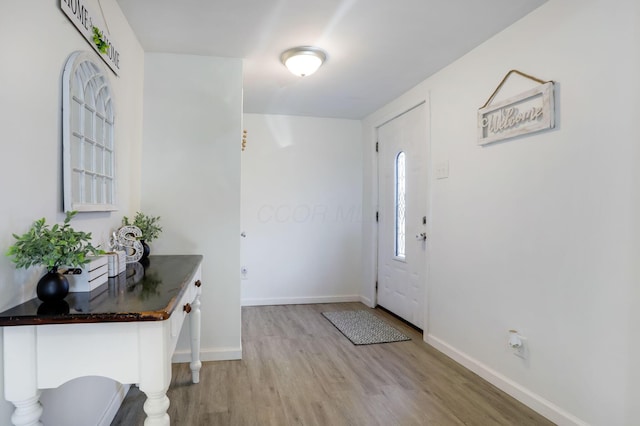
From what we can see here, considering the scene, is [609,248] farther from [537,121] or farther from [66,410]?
[66,410]

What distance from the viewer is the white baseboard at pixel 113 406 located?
185 centimetres

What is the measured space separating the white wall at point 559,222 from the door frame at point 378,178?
1.08 ft

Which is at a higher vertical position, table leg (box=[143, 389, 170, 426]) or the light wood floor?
table leg (box=[143, 389, 170, 426])

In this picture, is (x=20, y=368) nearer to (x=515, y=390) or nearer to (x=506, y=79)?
(x=515, y=390)

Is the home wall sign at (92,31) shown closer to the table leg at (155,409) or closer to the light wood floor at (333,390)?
the table leg at (155,409)

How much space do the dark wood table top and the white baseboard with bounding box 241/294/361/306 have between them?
9.42ft

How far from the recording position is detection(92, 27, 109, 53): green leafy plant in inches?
68.3

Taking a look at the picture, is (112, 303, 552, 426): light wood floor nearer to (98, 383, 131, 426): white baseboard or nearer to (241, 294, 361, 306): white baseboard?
(98, 383, 131, 426): white baseboard

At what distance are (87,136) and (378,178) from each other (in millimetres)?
3223

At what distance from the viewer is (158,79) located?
274 centimetres

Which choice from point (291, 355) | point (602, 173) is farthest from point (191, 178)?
point (602, 173)

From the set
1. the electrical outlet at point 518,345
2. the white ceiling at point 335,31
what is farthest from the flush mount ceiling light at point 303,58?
the electrical outlet at point 518,345

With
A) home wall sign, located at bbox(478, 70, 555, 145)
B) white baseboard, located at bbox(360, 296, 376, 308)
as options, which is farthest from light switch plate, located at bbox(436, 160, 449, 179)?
white baseboard, located at bbox(360, 296, 376, 308)

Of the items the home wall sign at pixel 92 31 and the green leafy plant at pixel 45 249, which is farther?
the home wall sign at pixel 92 31
